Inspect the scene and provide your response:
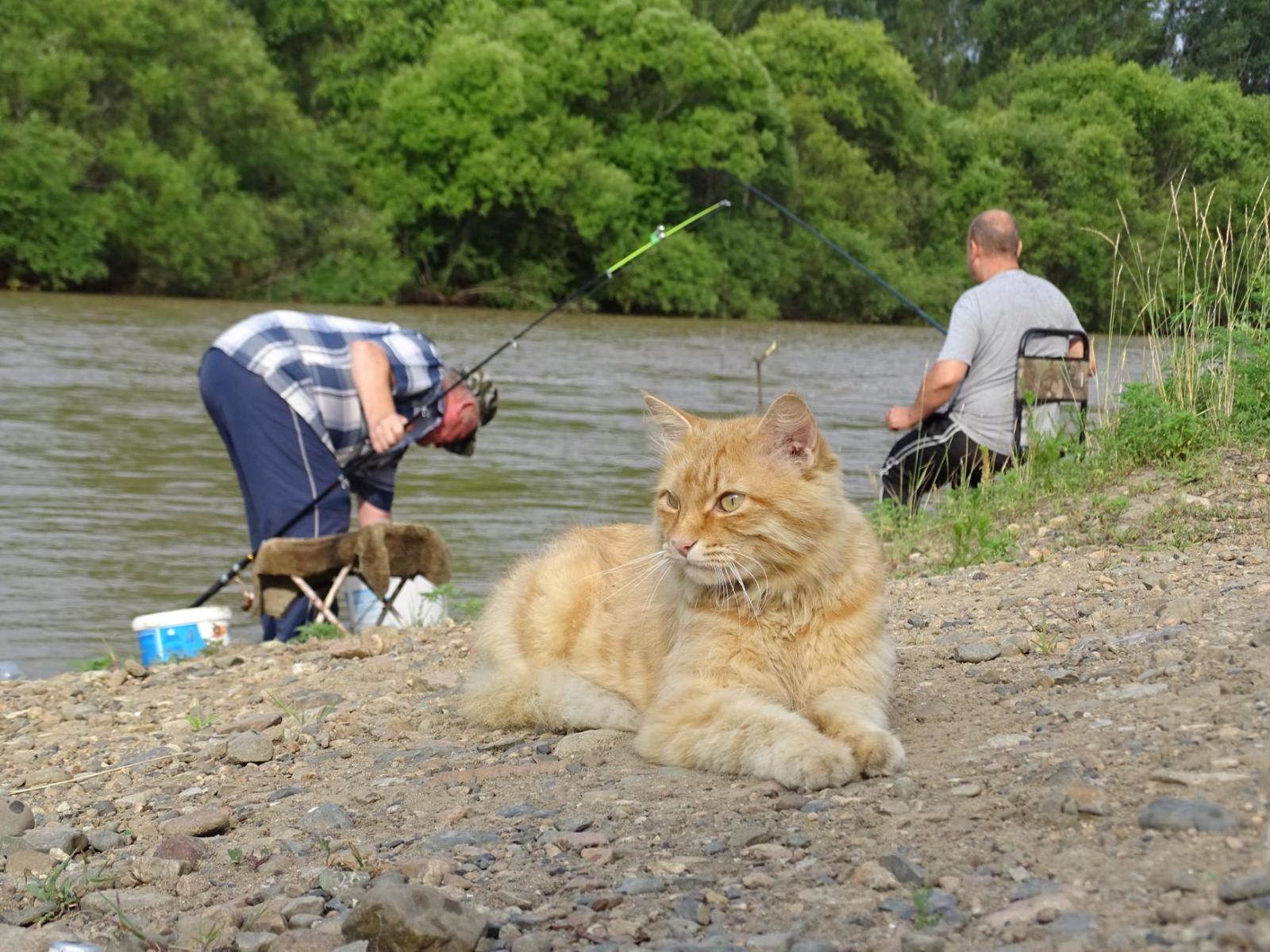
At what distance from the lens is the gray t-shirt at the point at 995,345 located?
9477 millimetres

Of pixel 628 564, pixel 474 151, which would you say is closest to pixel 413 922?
pixel 628 564

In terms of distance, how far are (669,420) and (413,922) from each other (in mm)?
2173

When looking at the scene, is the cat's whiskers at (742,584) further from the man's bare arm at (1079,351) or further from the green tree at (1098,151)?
the green tree at (1098,151)

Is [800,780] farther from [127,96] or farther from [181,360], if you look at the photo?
[127,96]

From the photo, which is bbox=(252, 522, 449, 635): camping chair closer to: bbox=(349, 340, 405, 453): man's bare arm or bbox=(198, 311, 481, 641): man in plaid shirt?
bbox=(198, 311, 481, 641): man in plaid shirt

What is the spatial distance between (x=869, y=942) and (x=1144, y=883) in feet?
1.72

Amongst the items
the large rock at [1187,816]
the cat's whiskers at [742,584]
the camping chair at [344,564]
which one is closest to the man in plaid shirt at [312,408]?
the camping chair at [344,564]

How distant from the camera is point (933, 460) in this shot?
9.50 meters

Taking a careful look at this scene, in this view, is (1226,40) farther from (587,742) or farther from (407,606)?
(587,742)

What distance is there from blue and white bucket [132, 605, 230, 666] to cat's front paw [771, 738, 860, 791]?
4888 millimetres

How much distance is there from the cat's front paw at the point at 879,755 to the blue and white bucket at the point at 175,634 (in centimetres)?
500

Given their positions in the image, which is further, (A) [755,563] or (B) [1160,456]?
(B) [1160,456]

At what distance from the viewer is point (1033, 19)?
36.7 ft

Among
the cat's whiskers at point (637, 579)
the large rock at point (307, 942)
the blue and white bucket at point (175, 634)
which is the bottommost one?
the blue and white bucket at point (175, 634)
